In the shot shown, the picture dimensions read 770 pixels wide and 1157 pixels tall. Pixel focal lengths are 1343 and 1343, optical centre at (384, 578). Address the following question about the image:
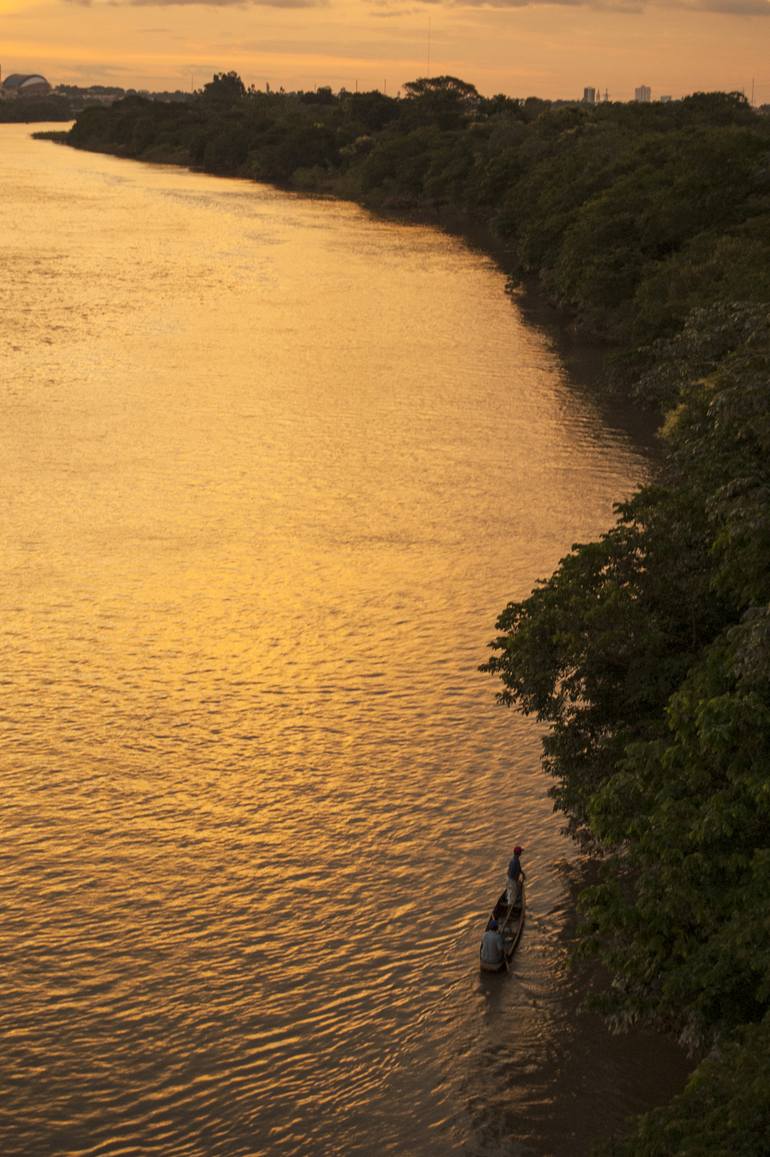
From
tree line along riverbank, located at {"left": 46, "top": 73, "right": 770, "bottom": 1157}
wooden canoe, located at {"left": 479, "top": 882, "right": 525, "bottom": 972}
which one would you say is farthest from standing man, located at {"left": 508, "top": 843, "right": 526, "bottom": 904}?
tree line along riverbank, located at {"left": 46, "top": 73, "right": 770, "bottom": 1157}

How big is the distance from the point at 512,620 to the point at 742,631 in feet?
22.0

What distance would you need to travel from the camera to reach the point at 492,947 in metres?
19.5

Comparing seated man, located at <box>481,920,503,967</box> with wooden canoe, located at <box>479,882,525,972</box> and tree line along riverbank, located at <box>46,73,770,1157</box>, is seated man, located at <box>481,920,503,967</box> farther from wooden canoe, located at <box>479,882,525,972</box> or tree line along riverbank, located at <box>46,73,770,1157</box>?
tree line along riverbank, located at <box>46,73,770,1157</box>

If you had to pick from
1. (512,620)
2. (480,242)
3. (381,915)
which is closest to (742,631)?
(512,620)

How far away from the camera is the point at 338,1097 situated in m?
17.7

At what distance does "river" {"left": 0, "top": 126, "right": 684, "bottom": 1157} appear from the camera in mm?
17859

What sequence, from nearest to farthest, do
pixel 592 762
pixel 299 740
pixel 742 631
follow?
pixel 742 631
pixel 592 762
pixel 299 740

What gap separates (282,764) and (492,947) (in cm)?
800

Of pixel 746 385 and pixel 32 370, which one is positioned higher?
pixel 746 385

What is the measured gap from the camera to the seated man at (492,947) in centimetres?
1945

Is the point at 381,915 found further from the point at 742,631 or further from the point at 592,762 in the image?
the point at 742,631

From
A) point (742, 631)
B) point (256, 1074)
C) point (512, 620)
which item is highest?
point (742, 631)

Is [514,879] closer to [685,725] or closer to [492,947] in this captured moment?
[492,947]

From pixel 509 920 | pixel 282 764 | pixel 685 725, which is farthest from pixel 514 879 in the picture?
pixel 282 764
